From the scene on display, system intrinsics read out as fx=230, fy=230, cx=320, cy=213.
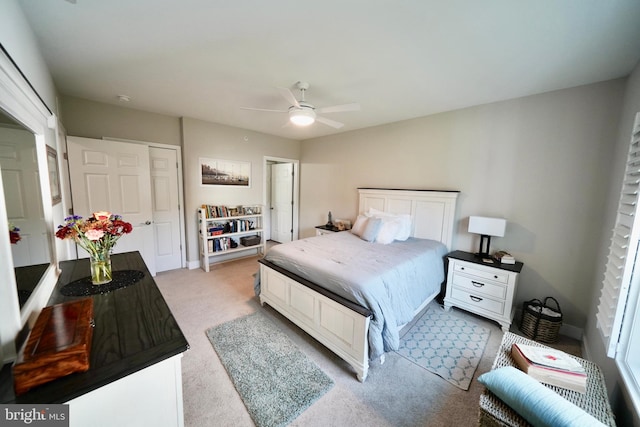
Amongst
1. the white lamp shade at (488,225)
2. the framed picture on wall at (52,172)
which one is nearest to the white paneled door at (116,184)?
the framed picture on wall at (52,172)

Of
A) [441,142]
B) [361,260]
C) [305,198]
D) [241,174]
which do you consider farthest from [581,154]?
[241,174]

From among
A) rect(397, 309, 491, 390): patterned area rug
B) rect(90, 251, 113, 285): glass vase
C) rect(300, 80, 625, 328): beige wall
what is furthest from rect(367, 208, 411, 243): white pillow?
rect(90, 251, 113, 285): glass vase

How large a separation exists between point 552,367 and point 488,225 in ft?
5.82

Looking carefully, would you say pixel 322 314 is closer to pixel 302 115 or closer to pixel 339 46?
pixel 302 115

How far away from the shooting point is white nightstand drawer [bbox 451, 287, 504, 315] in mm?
2562

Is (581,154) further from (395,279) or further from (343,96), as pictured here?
(343,96)

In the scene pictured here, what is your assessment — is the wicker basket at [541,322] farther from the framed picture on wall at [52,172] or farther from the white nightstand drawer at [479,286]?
the framed picture on wall at [52,172]

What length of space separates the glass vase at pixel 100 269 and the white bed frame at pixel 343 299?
144cm

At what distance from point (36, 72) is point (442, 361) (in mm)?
4074

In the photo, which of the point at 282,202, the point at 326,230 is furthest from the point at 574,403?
the point at 282,202

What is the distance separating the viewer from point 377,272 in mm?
2109

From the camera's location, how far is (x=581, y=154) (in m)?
2.37

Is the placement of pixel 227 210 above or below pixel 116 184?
below

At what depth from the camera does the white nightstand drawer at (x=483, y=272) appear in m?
2.52
